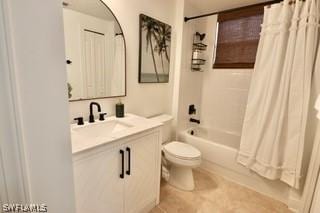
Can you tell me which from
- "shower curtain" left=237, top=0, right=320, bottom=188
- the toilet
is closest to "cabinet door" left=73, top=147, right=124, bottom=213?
the toilet

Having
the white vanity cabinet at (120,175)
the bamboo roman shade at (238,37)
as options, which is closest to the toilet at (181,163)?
the white vanity cabinet at (120,175)

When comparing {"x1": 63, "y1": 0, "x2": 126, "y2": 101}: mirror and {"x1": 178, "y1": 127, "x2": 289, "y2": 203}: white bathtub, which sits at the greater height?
{"x1": 63, "y1": 0, "x2": 126, "y2": 101}: mirror

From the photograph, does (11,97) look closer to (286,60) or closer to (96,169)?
(96,169)

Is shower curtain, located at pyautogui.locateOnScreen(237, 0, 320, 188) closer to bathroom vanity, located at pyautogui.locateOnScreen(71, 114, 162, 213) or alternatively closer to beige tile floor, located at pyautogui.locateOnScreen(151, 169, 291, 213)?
beige tile floor, located at pyautogui.locateOnScreen(151, 169, 291, 213)

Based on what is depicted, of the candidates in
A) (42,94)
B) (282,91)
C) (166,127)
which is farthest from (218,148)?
(42,94)

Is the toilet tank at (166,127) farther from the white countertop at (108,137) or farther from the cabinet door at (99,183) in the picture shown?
the cabinet door at (99,183)

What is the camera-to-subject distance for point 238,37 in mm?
2385

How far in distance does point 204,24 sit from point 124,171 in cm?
237

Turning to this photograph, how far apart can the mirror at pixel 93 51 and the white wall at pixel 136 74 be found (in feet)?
0.26

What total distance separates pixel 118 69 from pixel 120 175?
A: 1.02m

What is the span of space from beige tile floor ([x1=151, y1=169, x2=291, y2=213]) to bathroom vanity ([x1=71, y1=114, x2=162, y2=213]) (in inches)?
8.2

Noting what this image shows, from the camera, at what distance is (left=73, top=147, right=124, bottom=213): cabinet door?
103 cm

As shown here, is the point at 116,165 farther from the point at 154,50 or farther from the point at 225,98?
the point at 225,98

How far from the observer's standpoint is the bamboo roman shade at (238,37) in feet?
7.30
